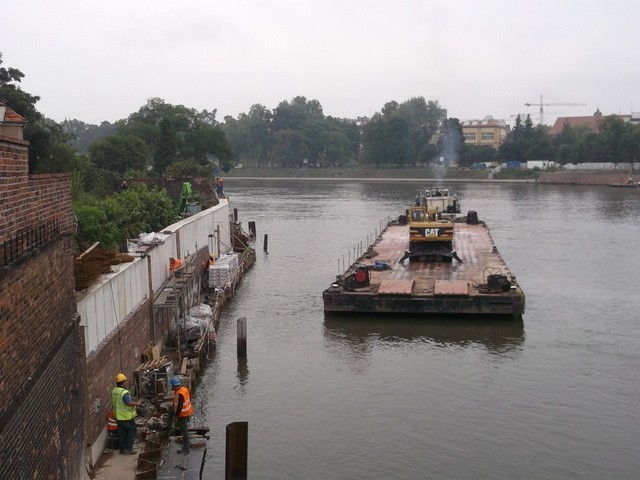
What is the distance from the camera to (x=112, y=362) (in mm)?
16219

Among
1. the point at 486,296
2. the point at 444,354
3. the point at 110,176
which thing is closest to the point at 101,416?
the point at 444,354

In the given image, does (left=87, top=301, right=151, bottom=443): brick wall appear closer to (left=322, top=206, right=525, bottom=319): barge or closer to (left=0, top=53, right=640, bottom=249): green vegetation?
(left=0, top=53, right=640, bottom=249): green vegetation

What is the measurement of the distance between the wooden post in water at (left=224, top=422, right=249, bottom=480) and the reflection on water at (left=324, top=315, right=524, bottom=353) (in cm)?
1086

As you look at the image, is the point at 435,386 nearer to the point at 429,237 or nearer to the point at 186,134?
the point at 429,237

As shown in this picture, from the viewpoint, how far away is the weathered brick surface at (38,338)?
8250mm

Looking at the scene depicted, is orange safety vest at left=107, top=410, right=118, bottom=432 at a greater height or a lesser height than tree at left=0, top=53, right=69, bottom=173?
lesser

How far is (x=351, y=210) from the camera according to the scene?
81.8m

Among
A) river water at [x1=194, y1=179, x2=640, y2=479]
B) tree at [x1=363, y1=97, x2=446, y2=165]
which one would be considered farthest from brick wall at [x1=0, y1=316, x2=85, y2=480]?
tree at [x1=363, y1=97, x2=446, y2=165]

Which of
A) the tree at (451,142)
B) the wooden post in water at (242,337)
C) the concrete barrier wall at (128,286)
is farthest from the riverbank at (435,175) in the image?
the wooden post in water at (242,337)

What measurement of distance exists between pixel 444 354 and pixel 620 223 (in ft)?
151

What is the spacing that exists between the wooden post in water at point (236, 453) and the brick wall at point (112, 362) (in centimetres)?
243

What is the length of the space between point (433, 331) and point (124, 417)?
14.1 metres

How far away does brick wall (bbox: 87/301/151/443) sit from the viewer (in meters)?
14.3

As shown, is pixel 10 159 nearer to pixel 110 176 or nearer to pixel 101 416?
pixel 101 416
